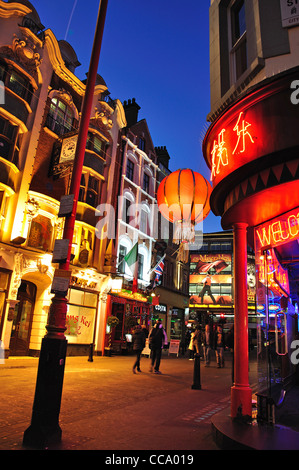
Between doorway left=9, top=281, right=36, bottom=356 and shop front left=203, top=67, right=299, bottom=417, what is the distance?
13345 millimetres

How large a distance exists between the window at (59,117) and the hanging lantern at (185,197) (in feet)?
43.4

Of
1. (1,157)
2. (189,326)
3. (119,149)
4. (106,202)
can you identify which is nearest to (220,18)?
(1,157)

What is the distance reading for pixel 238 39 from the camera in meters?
8.15

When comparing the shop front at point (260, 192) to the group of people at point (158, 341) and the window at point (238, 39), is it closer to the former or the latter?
the window at point (238, 39)

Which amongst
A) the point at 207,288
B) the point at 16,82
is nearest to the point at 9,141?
the point at 16,82

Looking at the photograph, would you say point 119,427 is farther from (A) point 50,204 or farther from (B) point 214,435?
(A) point 50,204

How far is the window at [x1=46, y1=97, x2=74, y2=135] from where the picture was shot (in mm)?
19141

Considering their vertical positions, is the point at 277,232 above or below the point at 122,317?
above

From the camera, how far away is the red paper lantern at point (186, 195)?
789cm

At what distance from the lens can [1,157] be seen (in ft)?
50.8

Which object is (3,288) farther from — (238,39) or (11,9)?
(11,9)

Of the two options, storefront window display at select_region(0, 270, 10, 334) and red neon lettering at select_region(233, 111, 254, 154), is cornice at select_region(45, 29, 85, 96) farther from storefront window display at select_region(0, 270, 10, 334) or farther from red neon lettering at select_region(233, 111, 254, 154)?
red neon lettering at select_region(233, 111, 254, 154)

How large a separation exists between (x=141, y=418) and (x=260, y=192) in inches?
188

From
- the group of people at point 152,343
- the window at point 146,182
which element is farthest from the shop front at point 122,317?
the window at point 146,182
